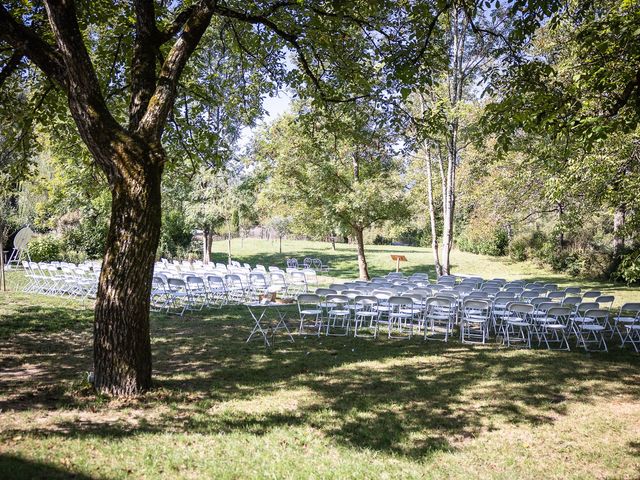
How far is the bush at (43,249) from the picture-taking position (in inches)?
845

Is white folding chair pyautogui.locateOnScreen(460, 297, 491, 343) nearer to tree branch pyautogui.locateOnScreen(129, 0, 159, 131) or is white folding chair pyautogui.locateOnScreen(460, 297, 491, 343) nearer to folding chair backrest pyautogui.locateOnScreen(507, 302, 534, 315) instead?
folding chair backrest pyautogui.locateOnScreen(507, 302, 534, 315)

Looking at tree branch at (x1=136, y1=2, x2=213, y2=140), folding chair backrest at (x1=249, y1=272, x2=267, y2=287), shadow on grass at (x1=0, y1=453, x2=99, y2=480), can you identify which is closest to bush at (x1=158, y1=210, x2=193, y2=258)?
folding chair backrest at (x1=249, y1=272, x2=267, y2=287)

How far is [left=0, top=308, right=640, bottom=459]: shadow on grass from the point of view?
4.31m

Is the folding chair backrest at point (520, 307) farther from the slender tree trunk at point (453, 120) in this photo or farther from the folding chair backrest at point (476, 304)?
the slender tree trunk at point (453, 120)

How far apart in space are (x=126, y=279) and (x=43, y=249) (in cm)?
2015

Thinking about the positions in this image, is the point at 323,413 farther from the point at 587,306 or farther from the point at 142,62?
the point at 587,306

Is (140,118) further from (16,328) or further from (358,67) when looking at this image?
(16,328)

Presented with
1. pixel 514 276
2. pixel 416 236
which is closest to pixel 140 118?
pixel 514 276

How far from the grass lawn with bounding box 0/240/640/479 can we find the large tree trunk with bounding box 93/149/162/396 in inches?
13.2

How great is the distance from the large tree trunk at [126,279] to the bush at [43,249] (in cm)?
1967

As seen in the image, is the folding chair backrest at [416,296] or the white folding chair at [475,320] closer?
the white folding chair at [475,320]

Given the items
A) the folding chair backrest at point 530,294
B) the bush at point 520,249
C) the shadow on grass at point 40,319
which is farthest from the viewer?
the bush at point 520,249

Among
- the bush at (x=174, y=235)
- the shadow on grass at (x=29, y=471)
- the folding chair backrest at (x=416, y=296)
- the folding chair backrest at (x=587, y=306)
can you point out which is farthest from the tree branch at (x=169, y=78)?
the bush at (x=174, y=235)

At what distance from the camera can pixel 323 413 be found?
4715mm
